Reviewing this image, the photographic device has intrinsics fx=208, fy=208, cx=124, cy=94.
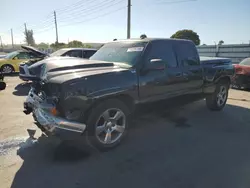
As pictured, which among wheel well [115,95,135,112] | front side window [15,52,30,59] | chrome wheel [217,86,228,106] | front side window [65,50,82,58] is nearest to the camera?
wheel well [115,95,135,112]

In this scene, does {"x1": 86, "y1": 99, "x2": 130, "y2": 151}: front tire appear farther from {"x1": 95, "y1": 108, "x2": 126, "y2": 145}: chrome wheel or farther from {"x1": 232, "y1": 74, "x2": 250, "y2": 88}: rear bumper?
{"x1": 232, "y1": 74, "x2": 250, "y2": 88}: rear bumper

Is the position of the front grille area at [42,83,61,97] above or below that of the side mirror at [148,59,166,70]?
below

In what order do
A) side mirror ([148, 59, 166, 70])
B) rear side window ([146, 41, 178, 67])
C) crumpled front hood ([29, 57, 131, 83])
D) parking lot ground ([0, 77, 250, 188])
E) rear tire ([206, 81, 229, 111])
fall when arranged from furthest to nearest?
rear tire ([206, 81, 229, 111])
rear side window ([146, 41, 178, 67])
side mirror ([148, 59, 166, 70])
crumpled front hood ([29, 57, 131, 83])
parking lot ground ([0, 77, 250, 188])

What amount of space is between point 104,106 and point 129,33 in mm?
18420

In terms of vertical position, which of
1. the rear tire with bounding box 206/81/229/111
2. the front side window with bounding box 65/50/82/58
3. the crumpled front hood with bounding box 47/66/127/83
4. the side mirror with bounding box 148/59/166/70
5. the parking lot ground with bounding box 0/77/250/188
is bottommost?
the parking lot ground with bounding box 0/77/250/188

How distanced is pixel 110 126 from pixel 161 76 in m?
1.41

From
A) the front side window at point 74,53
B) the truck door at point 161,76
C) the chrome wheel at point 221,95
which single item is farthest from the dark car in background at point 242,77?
the front side window at point 74,53

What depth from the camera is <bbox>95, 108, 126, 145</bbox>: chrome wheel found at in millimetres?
3420

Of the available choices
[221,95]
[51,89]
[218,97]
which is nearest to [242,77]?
[221,95]

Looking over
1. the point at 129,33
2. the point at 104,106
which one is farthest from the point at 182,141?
the point at 129,33

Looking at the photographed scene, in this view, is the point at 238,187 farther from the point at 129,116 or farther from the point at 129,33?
the point at 129,33

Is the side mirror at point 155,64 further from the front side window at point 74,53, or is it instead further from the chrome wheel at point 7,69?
the chrome wheel at point 7,69

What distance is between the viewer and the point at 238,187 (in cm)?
268

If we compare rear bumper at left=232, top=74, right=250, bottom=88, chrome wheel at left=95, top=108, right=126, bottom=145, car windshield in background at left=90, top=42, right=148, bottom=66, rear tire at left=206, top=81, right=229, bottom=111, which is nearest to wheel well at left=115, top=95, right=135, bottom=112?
chrome wheel at left=95, top=108, right=126, bottom=145
